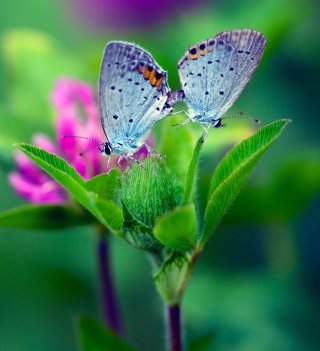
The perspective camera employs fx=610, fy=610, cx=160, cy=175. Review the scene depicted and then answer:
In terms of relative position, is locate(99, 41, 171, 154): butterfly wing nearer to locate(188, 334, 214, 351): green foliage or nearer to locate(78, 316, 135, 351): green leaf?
locate(78, 316, 135, 351): green leaf

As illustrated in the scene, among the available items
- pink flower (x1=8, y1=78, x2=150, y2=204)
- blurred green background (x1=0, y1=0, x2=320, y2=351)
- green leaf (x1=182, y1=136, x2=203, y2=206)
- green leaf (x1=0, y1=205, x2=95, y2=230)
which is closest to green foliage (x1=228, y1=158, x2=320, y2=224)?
blurred green background (x1=0, y1=0, x2=320, y2=351)

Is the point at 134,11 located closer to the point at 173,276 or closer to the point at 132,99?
the point at 132,99

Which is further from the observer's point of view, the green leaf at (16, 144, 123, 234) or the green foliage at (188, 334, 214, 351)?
the green foliage at (188, 334, 214, 351)

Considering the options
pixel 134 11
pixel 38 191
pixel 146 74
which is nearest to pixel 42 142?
pixel 38 191

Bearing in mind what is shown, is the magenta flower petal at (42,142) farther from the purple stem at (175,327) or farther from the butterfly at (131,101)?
the purple stem at (175,327)

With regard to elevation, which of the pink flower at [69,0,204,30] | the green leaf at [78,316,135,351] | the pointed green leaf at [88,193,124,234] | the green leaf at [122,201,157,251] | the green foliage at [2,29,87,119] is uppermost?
the pink flower at [69,0,204,30]

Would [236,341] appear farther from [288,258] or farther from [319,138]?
[319,138]
